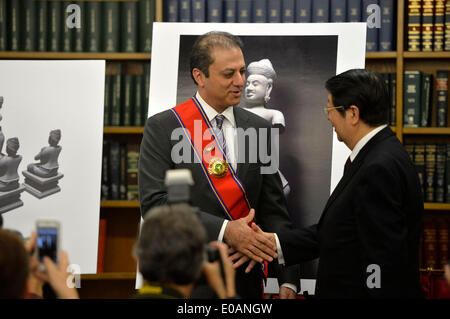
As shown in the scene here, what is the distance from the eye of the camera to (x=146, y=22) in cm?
353

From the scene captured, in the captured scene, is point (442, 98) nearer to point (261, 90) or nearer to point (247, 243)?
point (261, 90)

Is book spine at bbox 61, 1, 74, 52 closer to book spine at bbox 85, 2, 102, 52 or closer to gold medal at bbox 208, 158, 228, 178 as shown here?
book spine at bbox 85, 2, 102, 52

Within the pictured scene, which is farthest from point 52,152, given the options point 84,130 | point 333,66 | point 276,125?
point 333,66

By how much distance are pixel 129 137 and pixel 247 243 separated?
65.5 inches

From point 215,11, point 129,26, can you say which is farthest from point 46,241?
point 129,26

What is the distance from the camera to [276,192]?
256 centimetres

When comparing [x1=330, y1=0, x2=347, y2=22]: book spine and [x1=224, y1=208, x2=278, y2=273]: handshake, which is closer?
[x1=224, y1=208, x2=278, y2=273]: handshake

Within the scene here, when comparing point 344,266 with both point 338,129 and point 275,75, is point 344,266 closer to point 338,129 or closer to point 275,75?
point 338,129

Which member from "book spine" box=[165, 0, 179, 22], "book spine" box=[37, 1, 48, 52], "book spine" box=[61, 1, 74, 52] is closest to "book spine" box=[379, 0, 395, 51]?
"book spine" box=[165, 0, 179, 22]

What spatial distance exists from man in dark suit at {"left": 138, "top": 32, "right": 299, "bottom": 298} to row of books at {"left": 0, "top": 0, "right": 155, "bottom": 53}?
108cm

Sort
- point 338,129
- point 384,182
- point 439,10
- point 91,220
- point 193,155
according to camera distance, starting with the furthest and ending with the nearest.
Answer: point 439,10
point 91,220
point 193,155
point 338,129
point 384,182

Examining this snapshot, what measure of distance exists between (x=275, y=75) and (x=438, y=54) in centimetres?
110

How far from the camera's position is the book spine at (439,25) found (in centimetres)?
336

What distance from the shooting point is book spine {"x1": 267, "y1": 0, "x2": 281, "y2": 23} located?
10.8 feet
